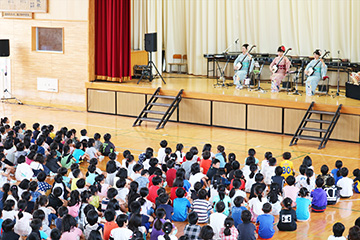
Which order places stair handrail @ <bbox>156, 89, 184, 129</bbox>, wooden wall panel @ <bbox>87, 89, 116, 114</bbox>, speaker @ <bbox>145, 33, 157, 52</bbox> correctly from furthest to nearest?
1. speaker @ <bbox>145, 33, 157, 52</bbox>
2. wooden wall panel @ <bbox>87, 89, 116, 114</bbox>
3. stair handrail @ <bbox>156, 89, 184, 129</bbox>

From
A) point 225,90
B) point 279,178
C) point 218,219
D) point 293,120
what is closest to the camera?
point 218,219

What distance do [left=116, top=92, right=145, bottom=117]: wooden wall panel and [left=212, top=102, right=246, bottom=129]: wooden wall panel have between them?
247cm

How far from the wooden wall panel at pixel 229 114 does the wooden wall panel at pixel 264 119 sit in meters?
0.21

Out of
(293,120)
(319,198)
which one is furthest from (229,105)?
(319,198)

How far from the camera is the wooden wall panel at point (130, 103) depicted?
17828 millimetres

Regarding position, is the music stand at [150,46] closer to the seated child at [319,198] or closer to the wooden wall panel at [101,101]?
the wooden wall panel at [101,101]

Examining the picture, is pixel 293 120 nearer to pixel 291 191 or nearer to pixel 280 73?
pixel 280 73

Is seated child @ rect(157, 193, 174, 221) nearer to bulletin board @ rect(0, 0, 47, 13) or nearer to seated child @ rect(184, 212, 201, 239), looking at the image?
seated child @ rect(184, 212, 201, 239)

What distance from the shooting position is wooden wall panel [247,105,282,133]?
15.7 meters

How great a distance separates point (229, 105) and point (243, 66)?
7.58 ft

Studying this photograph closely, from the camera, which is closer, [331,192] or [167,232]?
[167,232]

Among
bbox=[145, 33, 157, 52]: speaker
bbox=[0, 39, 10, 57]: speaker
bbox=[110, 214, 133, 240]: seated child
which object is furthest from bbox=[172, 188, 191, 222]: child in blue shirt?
bbox=[0, 39, 10, 57]: speaker

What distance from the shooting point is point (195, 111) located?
1695 centimetres

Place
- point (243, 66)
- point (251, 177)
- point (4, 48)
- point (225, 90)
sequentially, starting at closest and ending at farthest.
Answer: point (251, 177) → point (225, 90) → point (243, 66) → point (4, 48)
